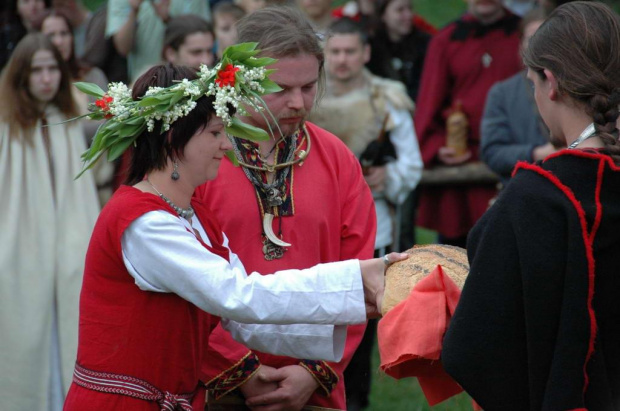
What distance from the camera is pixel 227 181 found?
3674 mm

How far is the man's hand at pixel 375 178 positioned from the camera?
20.8 feet

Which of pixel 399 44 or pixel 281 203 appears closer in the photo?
pixel 281 203

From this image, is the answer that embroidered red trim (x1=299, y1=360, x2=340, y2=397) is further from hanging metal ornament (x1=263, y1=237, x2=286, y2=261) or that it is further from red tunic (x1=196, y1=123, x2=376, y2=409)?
hanging metal ornament (x1=263, y1=237, x2=286, y2=261)

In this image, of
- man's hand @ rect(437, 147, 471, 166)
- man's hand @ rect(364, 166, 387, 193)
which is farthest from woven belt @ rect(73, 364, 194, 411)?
man's hand @ rect(437, 147, 471, 166)

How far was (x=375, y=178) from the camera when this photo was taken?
6359mm

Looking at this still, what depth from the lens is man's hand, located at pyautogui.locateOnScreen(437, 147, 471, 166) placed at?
738 centimetres

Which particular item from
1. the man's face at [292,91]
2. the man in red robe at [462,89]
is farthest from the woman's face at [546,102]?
the man in red robe at [462,89]

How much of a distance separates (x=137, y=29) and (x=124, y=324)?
5298mm

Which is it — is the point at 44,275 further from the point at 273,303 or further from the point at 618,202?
the point at 618,202

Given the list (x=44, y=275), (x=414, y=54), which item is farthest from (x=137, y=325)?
(x=414, y=54)

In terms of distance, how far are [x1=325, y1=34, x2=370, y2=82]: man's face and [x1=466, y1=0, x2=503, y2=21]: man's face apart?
4.15ft

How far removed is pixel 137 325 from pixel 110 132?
658 millimetres

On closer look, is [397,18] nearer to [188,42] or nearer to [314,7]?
[314,7]

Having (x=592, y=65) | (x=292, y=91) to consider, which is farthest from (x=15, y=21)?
(x=592, y=65)
